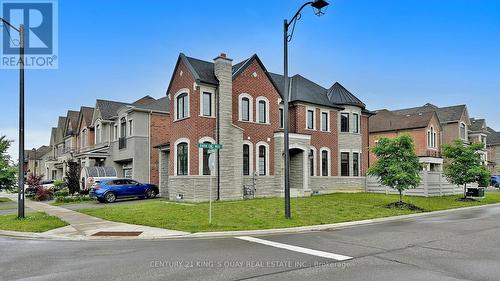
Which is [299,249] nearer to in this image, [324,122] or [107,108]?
[324,122]

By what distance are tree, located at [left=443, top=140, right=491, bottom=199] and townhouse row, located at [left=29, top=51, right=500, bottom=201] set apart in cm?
743

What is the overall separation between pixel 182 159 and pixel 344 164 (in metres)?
14.5

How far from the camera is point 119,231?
13.0 meters

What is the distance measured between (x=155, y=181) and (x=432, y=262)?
28.6 m

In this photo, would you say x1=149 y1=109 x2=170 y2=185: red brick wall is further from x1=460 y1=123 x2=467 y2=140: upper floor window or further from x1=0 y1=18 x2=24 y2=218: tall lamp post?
→ x1=460 y1=123 x2=467 y2=140: upper floor window

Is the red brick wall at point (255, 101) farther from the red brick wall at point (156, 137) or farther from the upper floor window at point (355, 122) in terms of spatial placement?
the red brick wall at point (156, 137)

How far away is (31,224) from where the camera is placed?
14445 mm

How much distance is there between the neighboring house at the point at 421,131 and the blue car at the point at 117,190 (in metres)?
24.8

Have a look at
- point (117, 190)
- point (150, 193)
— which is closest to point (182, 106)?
point (117, 190)

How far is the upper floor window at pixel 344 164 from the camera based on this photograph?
108ft

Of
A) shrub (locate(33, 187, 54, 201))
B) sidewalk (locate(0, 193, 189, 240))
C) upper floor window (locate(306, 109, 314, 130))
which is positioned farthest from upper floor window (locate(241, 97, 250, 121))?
shrub (locate(33, 187, 54, 201))

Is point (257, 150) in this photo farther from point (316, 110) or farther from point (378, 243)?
point (378, 243)

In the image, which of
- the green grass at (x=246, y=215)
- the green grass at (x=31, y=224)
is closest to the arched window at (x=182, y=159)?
the green grass at (x=246, y=215)

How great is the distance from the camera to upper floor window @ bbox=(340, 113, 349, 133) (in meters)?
33.4
